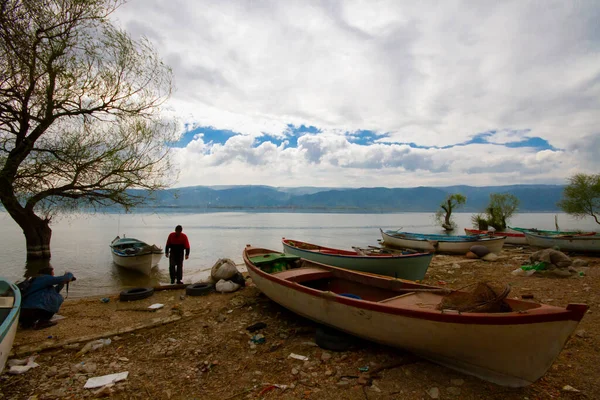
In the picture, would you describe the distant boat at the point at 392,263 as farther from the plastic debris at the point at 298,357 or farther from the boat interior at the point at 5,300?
the boat interior at the point at 5,300

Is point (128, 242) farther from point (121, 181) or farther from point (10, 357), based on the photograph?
point (10, 357)

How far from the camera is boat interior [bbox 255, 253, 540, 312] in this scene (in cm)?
541

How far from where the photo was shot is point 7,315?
5238mm

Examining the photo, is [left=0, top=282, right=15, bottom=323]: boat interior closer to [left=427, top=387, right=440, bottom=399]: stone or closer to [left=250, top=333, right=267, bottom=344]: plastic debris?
[left=250, top=333, right=267, bottom=344]: plastic debris

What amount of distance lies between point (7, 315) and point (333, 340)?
17.8 ft

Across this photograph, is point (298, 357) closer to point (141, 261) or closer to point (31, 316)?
point (31, 316)

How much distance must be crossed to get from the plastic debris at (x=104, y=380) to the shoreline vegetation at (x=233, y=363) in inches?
3.4

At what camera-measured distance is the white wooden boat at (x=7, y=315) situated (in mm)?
4406

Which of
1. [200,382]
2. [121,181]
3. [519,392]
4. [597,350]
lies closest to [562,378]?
[519,392]

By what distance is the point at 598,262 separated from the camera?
14.7 metres

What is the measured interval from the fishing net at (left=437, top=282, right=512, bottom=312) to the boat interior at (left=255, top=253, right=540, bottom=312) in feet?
0.65

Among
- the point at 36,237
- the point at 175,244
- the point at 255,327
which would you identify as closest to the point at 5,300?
the point at 255,327

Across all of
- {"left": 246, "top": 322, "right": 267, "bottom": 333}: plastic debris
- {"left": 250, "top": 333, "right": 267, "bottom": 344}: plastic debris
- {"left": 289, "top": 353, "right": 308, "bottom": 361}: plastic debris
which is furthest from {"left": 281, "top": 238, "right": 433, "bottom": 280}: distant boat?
{"left": 289, "top": 353, "right": 308, "bottom": 361}: plastic debris

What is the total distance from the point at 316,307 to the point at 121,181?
44.7 ft
